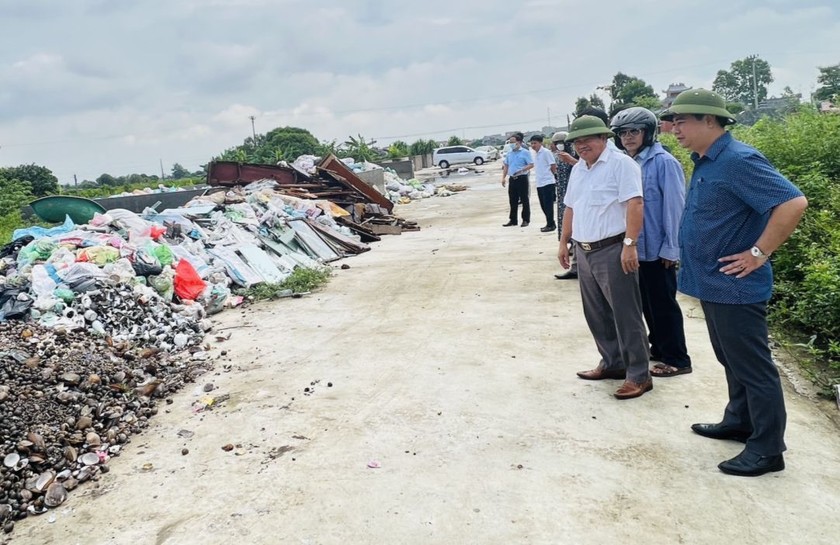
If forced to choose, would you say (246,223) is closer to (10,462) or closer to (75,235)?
(75,235)

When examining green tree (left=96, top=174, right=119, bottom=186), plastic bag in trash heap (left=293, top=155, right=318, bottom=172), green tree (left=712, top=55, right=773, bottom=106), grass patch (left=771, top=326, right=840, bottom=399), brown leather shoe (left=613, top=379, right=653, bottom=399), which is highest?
green tree (left=712, top=55, right=773, bottom=106)

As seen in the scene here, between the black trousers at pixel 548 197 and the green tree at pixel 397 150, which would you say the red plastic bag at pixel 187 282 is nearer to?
the black trousers at pixel 548 197

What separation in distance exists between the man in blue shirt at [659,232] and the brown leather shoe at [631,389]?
0.35m

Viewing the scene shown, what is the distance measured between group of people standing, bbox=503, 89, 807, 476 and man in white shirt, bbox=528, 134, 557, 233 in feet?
18.9

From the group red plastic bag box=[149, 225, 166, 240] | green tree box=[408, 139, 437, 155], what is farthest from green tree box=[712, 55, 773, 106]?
red plastic bag box=[149, 225, 166, 240]

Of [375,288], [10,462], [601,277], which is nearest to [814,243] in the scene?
[601,277]

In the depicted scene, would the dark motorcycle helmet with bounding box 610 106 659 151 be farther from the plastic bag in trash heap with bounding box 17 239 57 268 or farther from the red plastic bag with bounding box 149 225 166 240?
the plastic bag in trash heap with bounding box 17 239 57 268

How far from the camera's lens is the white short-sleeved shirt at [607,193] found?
11.9 ft

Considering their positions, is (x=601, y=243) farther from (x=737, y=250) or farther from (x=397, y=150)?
(x=397, y=150)

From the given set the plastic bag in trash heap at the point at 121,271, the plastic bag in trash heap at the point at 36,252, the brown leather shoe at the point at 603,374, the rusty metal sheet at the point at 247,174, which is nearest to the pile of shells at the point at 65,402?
the plastic bag in trash heap at the point at 121,271

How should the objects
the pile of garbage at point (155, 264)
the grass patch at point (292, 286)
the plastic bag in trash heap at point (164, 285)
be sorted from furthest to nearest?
the grass patch at point (292, 286) < the plastic bag in trash heap at point (164, 285) < the pile of garbage at point (155, 264)

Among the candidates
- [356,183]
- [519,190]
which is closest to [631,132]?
[519,190]

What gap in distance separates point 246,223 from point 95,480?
6.62 meters

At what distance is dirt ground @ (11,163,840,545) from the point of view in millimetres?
2680
